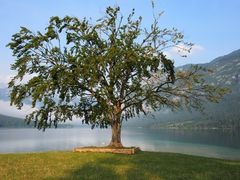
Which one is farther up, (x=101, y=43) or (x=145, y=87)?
(x=101, y=43)

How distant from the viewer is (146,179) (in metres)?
18.0

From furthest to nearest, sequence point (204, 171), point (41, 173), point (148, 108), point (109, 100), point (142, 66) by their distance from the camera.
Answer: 1. point (148, 108)
2. point (109, 100)
3. point (142, 66)
4. point (204, 171)
5. point (41, 173)

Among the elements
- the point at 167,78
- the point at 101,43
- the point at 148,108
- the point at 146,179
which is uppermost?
the point at 101,43

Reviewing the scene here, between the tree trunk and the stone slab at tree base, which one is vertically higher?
the tree trunk

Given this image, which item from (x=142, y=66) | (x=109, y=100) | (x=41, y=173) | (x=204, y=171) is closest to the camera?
(x=41, y=173)

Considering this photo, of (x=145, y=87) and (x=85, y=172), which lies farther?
(x=145, y=87)

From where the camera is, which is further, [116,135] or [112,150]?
[116,135]

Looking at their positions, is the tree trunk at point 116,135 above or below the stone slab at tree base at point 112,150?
above

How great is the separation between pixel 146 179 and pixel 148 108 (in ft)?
80.3

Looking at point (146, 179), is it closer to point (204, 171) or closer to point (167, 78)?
point (204, 171)

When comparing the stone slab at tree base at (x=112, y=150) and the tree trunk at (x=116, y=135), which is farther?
the tree trunk at (x=116, y=135)

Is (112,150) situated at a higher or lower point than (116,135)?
lower

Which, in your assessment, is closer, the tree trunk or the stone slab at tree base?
the stone slab at tree base

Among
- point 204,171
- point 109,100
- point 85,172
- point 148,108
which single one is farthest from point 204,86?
point 85,172
